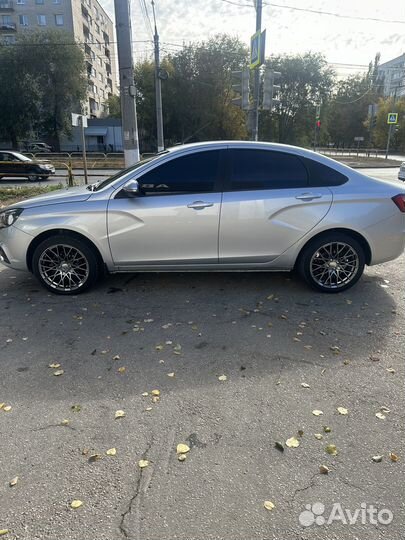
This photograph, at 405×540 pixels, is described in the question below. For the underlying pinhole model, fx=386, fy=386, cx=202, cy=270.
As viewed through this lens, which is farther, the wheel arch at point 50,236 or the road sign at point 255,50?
the road sign at point 255,50

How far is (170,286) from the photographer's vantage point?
16.1 ft

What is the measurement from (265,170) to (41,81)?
45547mm

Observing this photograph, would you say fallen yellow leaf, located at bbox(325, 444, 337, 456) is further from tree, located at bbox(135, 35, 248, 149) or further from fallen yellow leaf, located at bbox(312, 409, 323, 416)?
tree, located at bbox(135, 35, 248, 149)

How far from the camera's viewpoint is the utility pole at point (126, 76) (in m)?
9.66

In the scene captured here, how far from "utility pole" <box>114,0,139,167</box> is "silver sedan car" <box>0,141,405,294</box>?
6417 mm

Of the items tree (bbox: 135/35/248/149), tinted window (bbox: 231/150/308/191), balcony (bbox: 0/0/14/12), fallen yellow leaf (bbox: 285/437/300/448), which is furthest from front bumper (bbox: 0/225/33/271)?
balcony (bbox: 0/0/14/12)

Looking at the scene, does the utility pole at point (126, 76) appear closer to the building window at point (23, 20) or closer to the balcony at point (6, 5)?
the building window at point (23, 20)

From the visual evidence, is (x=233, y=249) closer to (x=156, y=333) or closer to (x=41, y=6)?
(x=156, y=333)

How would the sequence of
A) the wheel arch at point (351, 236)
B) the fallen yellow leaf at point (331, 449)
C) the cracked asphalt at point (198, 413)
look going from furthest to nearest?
the wheel arch at point (351, 236) < the fallen yellow leaf at point (331, 449) < the cracked asphalt at point (198, 413)

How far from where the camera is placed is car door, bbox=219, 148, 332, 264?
436cm

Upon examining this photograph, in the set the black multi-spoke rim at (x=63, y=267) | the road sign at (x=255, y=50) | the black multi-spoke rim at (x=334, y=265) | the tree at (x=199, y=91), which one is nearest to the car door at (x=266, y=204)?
the black multi-spoke rim at (x=334, y=265)

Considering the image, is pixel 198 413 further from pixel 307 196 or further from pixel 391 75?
pixel 391 75

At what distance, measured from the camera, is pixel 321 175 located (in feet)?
14.7

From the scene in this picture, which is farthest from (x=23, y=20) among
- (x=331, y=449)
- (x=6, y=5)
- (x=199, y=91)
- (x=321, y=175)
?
(x=331, y=449)
